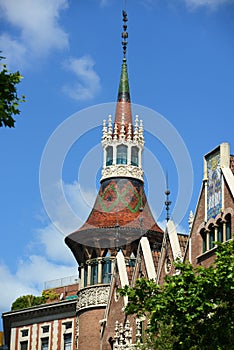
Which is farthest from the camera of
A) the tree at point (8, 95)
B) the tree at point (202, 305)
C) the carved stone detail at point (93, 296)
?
the carved stone detail at point (93, 296)

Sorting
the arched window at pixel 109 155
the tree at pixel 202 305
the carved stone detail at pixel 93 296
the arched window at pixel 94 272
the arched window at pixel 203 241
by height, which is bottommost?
the tree at pixel 202 305

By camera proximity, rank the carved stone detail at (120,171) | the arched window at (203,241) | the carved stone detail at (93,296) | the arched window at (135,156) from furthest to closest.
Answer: the arched window at (135,156) → the carved stone detail at (120,171) → the carved stone detail at (93,296) → the arched window at (203,241)

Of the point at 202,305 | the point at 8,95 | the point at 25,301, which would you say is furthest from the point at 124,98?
the point at 8,95

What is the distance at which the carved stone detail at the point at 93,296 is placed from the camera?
53.7 metres

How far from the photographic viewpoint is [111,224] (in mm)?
55875

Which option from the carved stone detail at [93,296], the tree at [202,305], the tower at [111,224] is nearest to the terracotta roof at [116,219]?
the tower at [111,224]

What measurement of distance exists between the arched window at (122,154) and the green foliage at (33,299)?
1957cm

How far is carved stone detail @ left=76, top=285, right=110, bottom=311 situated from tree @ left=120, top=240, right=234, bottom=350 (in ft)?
78.0

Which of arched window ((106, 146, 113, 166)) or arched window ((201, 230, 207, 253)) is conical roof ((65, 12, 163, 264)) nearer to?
arched window ((106, 146, 113, 166))

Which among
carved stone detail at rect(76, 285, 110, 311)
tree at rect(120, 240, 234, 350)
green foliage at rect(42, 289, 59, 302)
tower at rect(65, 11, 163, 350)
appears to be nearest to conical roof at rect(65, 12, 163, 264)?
tower at rect(65, 11, 163, 350)

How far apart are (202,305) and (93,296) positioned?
2641cm

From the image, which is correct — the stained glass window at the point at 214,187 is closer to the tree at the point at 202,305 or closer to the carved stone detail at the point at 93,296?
the tree at the point at 202,305

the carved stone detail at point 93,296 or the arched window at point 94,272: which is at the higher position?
the arched window at point 94,272

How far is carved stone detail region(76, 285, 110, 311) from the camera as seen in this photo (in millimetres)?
53688
